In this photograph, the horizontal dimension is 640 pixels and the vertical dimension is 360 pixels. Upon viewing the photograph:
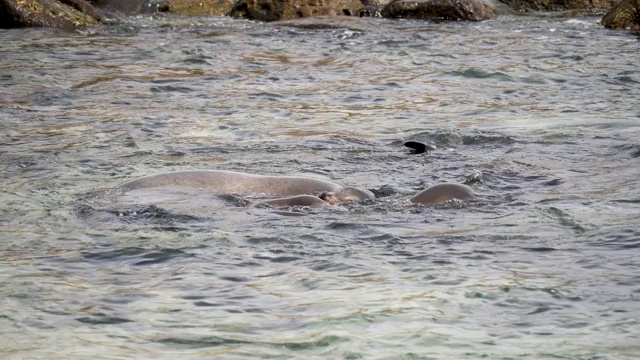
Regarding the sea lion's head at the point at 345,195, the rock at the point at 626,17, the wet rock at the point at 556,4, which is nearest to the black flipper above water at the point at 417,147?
the sea lion's head at the point at 345,195

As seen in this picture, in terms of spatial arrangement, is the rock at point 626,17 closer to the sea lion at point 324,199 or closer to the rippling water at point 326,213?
the rippling water at point 326,213

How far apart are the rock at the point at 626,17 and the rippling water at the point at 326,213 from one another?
2390 mm

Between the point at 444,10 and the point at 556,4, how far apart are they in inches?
106

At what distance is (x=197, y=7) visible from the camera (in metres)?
18.0

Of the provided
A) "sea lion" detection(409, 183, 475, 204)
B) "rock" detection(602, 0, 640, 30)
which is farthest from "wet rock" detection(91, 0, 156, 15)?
"sea lion" detection(409, 183, 475, 204)

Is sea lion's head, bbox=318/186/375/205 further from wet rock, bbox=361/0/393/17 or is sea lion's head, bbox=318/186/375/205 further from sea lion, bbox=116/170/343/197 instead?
wet rock, bbox=361/0/393/17

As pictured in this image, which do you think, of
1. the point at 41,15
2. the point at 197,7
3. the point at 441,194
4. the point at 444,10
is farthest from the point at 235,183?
the point at 197,7

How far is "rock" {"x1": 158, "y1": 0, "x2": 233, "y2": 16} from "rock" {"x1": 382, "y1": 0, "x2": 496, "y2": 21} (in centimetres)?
293

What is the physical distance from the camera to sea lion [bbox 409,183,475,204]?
20.4 ft

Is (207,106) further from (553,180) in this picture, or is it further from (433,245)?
(433,245)

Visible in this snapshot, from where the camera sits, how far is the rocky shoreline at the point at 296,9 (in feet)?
50.8

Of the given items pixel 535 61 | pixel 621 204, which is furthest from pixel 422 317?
pixel 535 61

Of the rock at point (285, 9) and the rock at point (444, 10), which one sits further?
the rock at point (285, 9)

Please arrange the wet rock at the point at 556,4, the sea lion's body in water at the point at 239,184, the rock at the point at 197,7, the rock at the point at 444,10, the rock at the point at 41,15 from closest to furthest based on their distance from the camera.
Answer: the sea lion's body in water at the point at 239,184 → the rock at the point at 41,15 → the rock at the point at 444,10 → the rock at the point at 197,7 → the wet rock at the point at 556,4
